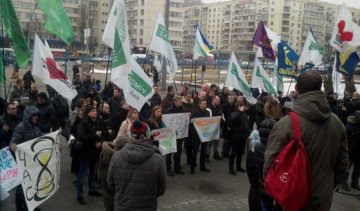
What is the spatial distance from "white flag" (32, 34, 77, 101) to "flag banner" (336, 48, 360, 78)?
7.45m

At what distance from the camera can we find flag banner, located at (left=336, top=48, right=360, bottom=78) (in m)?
11.2

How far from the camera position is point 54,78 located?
7.85m

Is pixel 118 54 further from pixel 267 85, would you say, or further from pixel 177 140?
pixel 267 85

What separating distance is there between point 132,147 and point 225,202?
161 inches

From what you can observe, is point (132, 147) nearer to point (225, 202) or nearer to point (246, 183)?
point (225, 202)

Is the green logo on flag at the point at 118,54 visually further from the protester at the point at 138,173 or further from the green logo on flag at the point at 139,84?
the protester at the point at 138,173

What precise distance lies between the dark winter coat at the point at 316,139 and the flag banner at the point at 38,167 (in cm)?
372

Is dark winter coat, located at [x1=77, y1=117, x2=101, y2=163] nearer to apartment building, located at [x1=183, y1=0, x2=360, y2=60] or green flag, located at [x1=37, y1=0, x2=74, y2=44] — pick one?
green flag, located at [x1=37, y1=0, x2=74, y2=44]

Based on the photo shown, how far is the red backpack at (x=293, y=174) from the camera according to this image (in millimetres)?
3234

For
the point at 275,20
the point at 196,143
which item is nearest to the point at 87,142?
the point at 196,143

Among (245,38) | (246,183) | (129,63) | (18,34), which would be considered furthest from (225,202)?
(245,38)

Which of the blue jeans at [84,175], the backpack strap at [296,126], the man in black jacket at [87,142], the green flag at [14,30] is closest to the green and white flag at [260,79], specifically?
the man in black jacket at [87,142]

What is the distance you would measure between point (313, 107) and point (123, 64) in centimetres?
468

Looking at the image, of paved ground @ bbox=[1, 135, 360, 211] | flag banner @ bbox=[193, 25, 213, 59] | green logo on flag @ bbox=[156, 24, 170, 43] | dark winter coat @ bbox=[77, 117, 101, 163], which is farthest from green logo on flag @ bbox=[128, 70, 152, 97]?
flag banner @ bbox=[193, 25, 213, 59]
